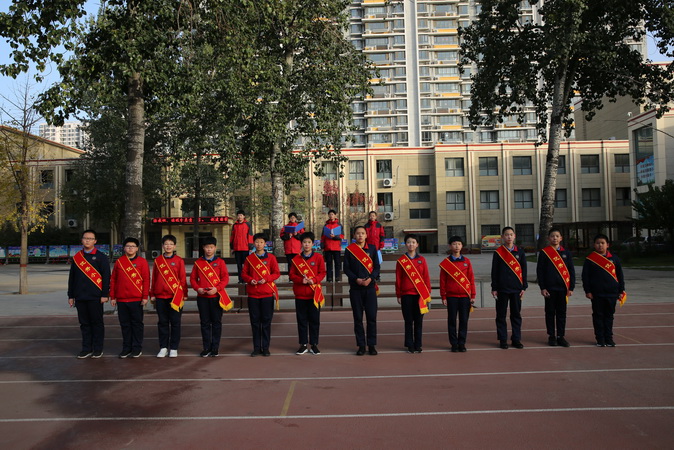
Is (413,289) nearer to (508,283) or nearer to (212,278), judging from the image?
(508,283)

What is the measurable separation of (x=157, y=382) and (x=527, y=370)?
4.92m

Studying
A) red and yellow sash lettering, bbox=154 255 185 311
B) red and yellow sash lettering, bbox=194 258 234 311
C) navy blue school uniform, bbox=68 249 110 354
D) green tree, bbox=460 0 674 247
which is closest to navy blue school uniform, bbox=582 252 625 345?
red and yellow sash lettering, bbox=194 258 234 311

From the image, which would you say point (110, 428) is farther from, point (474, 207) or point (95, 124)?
point (474, 207)

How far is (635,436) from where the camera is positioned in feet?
16.4

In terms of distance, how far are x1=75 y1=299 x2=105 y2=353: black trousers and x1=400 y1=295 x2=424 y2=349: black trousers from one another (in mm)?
4816

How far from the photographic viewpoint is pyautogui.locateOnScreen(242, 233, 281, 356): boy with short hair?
349 inches

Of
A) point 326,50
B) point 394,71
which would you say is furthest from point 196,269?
point 394,71

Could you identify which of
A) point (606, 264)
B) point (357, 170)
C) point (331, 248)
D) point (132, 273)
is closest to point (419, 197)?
point (357, 170)

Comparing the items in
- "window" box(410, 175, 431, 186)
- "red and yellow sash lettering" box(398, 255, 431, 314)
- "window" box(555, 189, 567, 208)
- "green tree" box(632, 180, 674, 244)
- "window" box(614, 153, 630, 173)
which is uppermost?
"window" box(614, 153, 630, 173)

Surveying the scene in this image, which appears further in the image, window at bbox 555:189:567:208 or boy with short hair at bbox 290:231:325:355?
window at bbox 555:189:567:208

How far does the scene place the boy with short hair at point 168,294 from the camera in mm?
8891

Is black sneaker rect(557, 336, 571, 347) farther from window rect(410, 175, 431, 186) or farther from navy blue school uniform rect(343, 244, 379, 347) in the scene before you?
window rect(410, 175, 431, 186)

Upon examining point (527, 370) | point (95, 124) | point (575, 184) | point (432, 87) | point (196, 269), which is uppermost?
point (432, 87)

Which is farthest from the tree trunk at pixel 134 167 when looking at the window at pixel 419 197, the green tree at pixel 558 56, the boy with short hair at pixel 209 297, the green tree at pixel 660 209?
the window at pixel 419 197
